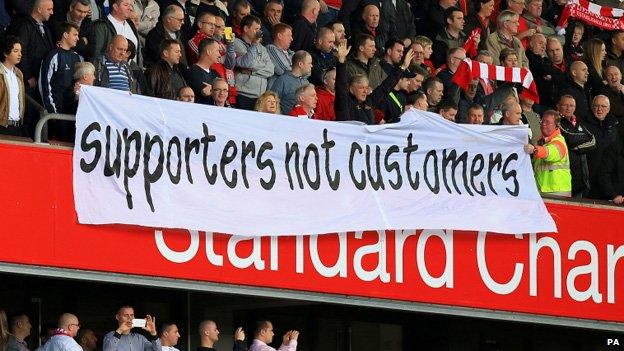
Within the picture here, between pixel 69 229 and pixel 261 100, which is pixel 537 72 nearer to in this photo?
pixel 261 100

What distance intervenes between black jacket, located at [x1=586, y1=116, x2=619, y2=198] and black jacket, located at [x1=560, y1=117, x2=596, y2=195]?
0.21 m

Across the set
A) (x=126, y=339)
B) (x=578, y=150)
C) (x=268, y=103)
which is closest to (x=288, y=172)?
(x=268, y=103)

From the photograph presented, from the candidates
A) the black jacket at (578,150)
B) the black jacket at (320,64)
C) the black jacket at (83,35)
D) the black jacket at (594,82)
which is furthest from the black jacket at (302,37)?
the black jacket at (594,82)

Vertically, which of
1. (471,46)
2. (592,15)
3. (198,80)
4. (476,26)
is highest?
(592,15)

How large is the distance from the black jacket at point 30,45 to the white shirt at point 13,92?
810mm

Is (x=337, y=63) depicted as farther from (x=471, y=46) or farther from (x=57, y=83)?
(x=471, y=46)

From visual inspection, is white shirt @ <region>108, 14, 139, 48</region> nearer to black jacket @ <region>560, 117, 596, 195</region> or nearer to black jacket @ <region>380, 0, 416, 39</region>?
black jacket @ <region>380, 0, 416, 39</region>

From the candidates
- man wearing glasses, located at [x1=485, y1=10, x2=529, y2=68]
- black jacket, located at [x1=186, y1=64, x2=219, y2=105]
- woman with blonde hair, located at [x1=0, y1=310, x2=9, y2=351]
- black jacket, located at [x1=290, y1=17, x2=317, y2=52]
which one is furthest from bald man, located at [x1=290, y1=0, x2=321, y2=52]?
woman with blonde hair, located at [x1=0, y1=310, x2=9, y2=351]

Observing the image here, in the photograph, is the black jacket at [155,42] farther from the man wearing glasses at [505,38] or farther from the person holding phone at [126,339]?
the man wearing glasses at [505,38]

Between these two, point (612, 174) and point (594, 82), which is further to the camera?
point (594, 82)

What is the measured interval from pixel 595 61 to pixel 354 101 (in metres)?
4.61

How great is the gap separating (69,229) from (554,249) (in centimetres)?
567

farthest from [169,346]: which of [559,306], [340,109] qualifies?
[559,306]

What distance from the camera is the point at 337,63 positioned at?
18109mm
